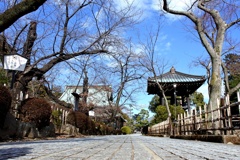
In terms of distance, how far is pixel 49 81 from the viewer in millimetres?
16500

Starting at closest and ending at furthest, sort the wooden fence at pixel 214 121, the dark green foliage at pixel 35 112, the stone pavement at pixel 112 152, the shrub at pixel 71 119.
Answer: the stone pavement at pixel 112 152 → the wooden fence at pixel 214 121 → the dark green foliage at pixel 35 112 → the shrub at pixel 71 119

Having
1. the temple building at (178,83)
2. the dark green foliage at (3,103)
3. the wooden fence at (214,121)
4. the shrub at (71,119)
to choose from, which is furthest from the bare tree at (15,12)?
the temple building at (178,83)

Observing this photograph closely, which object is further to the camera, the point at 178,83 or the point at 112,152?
the point at 178,83

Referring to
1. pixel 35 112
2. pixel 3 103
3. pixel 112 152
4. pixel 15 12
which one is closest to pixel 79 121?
pixel 35 112

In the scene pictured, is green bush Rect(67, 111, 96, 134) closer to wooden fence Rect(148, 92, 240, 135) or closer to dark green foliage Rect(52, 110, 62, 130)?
dark green foliage Rect(52, 110, 62, 130)

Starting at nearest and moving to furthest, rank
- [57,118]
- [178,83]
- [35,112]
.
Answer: [35,112] < [57,118] < [178,83]

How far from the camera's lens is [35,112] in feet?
30.3

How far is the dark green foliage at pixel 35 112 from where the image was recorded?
9211mm

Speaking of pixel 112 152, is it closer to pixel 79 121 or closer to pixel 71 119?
pixel 71 119

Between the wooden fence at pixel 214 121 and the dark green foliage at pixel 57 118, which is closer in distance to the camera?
the wooden fence at pixel 214 121

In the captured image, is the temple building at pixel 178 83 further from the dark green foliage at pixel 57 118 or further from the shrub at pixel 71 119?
the dark green foliage at pixel 57 118

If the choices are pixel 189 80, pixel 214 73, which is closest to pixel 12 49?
pixel 214 73

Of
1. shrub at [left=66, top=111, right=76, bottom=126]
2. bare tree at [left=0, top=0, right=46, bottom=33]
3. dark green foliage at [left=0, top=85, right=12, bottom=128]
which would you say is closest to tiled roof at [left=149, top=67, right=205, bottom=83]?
shrub at [left=66, top=111, right=76, bottom=126]

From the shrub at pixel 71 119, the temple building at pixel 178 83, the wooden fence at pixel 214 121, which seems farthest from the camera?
the temple building at pixel 178 83
